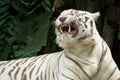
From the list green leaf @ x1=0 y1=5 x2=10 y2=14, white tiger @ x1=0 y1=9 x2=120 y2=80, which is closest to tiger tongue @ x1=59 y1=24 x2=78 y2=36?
white tiger @ x1=0 y1=9 x2=120 y2=80

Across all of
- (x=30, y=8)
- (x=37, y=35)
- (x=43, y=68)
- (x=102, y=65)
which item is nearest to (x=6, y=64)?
(x=43, y=68)

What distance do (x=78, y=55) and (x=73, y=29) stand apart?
17 cm

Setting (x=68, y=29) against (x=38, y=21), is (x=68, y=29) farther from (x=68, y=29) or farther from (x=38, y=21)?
(x=38, y=21)

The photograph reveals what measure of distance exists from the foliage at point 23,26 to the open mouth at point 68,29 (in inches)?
51.9

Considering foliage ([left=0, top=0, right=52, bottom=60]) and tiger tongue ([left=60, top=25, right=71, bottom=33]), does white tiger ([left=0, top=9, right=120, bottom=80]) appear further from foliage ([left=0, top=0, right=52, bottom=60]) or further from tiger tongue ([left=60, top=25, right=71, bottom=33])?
foliage ([left=0, top=0, right=52, bottom=60])

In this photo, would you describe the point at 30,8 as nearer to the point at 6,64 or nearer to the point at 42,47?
the point at 42,47

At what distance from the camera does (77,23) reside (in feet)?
8.41

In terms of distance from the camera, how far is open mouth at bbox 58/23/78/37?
2.54 meters

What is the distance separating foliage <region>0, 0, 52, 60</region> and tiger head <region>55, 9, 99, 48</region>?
1.27m

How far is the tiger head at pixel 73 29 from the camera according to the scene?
2.54m

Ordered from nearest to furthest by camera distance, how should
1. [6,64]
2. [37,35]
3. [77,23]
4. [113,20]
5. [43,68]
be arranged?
[77,23], [43,68], [6,64], [37,35], [113,20]

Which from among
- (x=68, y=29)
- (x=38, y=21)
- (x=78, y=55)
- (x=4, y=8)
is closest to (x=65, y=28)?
(x=68, y=29)

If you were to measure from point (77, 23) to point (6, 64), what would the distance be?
0.65m

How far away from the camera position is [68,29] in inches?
100.0
